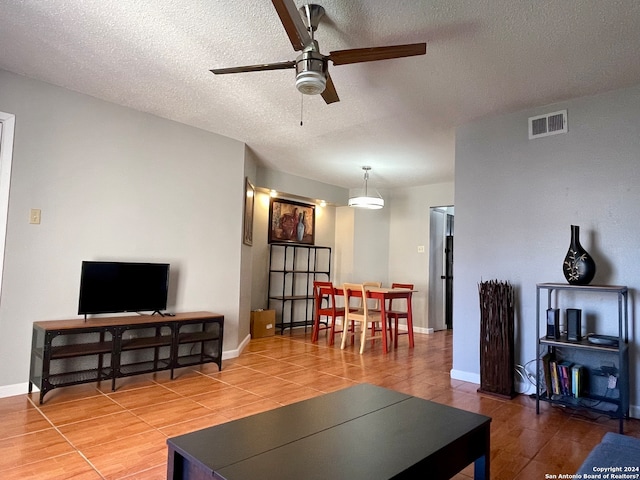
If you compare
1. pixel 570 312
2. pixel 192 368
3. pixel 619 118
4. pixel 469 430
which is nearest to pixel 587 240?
pixel 570 312

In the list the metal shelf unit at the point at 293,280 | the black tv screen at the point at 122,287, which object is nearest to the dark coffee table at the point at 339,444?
the black tv screen at the point at 122,287

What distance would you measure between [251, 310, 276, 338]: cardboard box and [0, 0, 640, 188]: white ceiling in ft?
9.37

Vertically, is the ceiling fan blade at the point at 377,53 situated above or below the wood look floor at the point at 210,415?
above

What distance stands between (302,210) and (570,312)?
4.68m

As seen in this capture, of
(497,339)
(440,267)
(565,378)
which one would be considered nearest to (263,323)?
(440,267)

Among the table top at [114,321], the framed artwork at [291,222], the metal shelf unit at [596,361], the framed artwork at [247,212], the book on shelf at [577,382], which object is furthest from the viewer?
the framed artwork at [291,222]

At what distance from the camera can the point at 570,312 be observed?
291 centimetres

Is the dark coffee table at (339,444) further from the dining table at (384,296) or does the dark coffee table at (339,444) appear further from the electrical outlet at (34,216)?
the dining table at (384,296)

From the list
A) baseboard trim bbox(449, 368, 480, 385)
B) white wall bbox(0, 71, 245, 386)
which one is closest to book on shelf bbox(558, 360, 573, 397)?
baseboard trim bbox(449, 368, 480, 385)

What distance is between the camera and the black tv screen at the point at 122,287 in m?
3.27

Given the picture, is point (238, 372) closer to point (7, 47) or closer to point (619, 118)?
point (7, 47)

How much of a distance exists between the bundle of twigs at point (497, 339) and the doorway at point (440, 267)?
3222 millimetres

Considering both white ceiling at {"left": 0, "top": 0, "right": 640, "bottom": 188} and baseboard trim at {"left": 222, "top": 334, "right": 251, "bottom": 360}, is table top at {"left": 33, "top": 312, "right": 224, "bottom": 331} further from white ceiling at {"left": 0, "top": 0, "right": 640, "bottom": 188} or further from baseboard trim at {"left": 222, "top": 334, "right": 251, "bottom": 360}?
white ceiling at {"left": 0, "top": 0, "right": 640, "bottom": 188}

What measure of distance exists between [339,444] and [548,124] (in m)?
3.30
